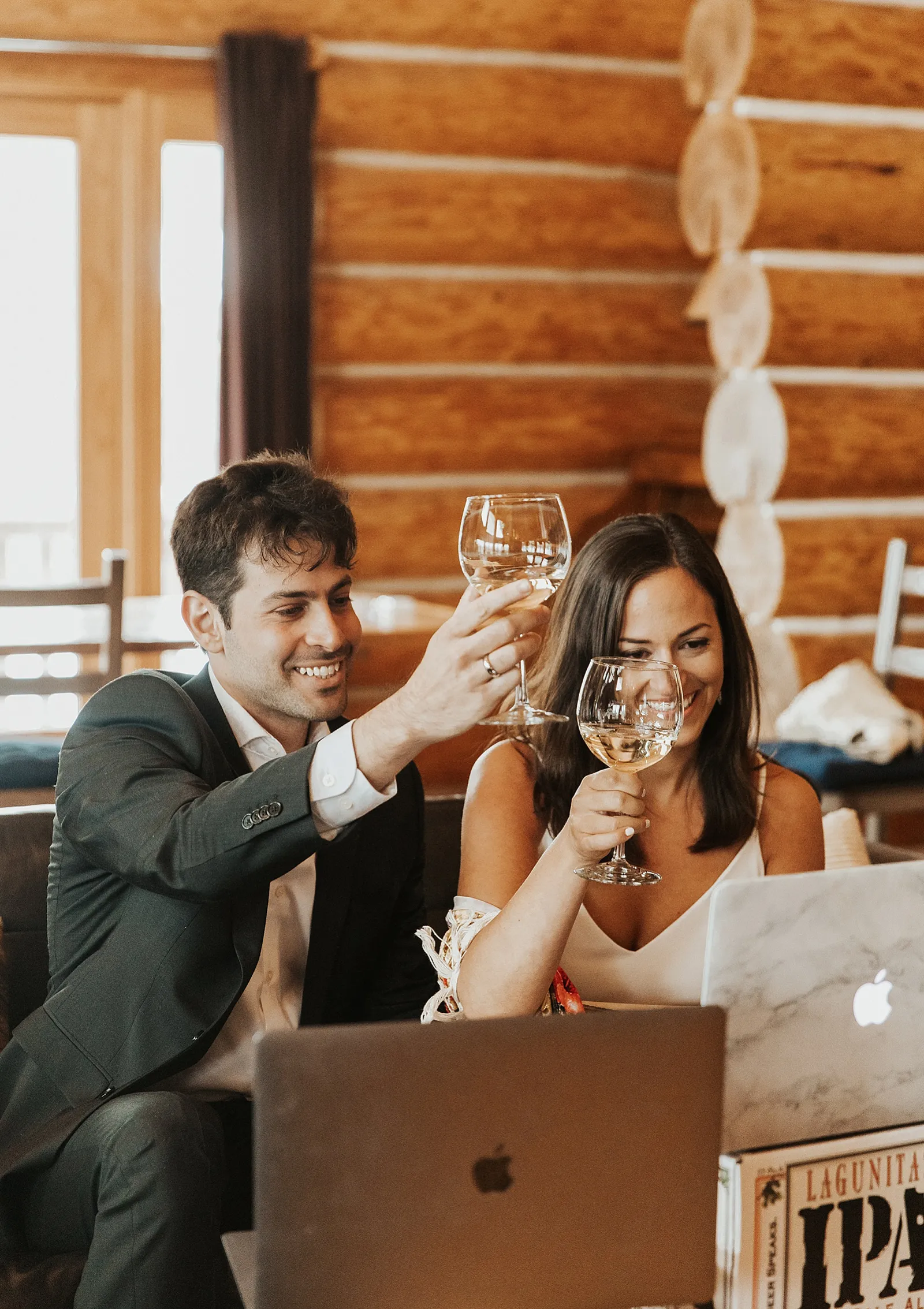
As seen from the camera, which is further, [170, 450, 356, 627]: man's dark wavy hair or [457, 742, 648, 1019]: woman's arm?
[170, 450, 356, 627]: man's dark wavy hair

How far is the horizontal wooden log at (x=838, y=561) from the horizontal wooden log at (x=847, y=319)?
0.49m

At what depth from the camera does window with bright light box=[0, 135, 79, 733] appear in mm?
5227

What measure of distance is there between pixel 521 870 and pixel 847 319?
2939mm

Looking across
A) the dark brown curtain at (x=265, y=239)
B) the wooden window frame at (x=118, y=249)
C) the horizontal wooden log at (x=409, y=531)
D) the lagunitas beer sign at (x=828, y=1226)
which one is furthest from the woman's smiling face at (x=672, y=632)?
the wooden window frame at (x=118, y=249)

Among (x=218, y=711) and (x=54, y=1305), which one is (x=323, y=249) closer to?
(x=218, y=711)

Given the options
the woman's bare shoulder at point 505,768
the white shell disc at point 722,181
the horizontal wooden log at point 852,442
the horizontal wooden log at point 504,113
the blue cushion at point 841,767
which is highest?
the horizontal wooden log at point 504,113

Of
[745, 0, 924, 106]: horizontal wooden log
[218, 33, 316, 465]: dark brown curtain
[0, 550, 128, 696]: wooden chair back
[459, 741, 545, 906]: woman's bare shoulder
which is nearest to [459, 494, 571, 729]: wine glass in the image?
[459, 741, 545, 906]: woman's bare shoulder

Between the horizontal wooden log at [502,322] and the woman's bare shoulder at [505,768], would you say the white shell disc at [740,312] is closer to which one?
the horizontal wooden log at [502,322]

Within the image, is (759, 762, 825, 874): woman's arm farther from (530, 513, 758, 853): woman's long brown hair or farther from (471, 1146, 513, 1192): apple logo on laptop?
(471, 1146, 513, 1192): apple logo on laptop

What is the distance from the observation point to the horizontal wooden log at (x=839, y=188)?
434cm

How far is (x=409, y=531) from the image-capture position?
5582mm

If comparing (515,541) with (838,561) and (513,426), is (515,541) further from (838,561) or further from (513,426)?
(513,426)

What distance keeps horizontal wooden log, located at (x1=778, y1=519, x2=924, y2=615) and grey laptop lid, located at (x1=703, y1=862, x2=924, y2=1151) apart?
10.3ft

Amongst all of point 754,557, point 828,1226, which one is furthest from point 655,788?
point 754,557
